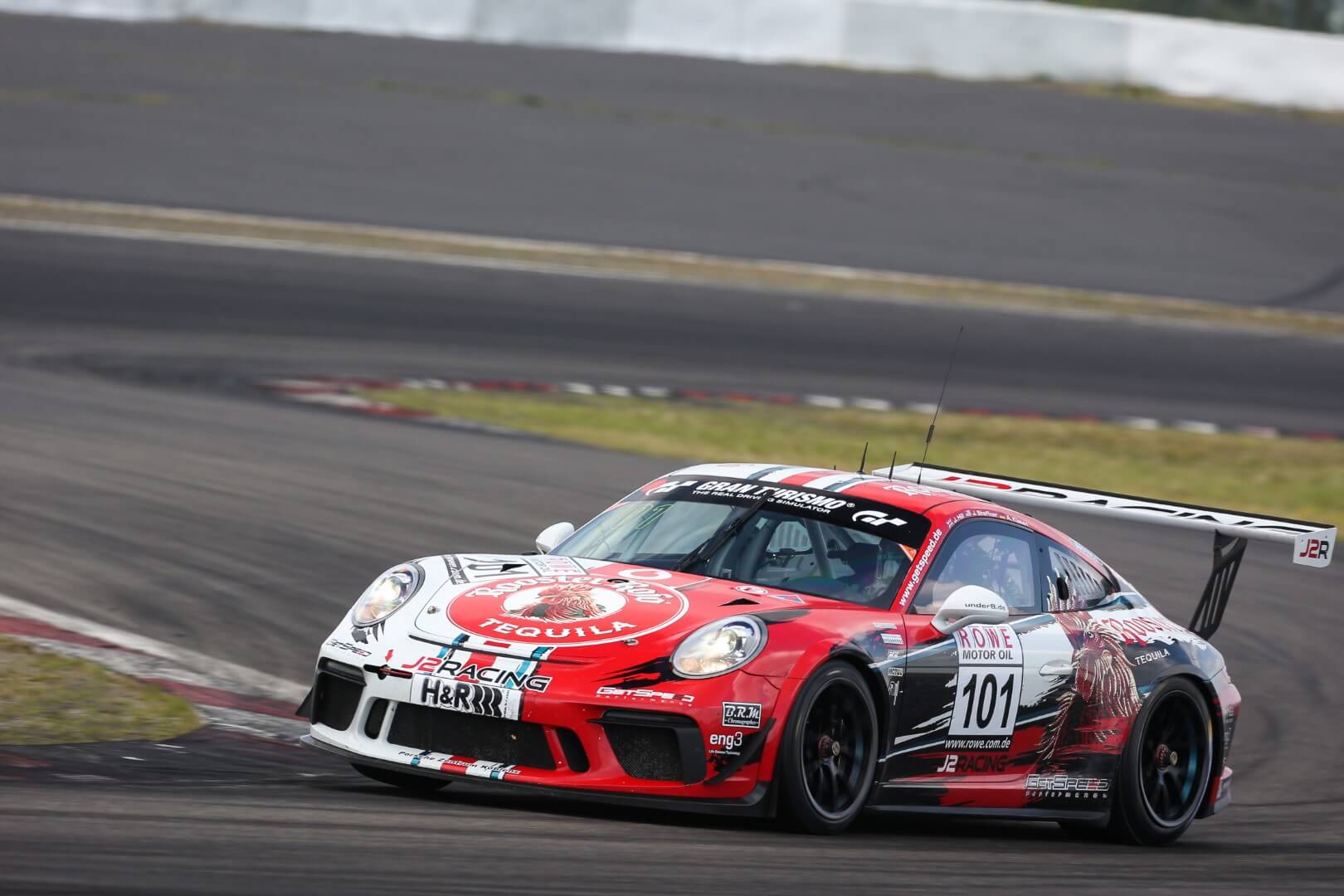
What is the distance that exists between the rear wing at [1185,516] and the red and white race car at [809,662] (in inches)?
0.6

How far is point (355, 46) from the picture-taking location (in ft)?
107

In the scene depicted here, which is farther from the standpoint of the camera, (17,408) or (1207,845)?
(17,408)

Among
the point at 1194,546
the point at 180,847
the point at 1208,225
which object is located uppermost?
the point at 1208,225

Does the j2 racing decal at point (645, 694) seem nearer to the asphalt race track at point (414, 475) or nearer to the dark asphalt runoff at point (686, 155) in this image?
the asphalt race track at point (414, 475)

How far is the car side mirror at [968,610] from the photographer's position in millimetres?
6609

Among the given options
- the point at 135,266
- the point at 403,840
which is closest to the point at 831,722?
the point at 403,840

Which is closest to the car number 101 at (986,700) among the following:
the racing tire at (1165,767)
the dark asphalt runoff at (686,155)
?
the racing tire at (1165,767)

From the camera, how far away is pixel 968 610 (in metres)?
6.60

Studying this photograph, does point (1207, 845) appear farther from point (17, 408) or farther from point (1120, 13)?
point (1120, 13)

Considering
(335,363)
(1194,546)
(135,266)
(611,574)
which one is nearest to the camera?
(611,574)

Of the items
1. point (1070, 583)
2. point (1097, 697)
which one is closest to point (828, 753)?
point (1097, 697)

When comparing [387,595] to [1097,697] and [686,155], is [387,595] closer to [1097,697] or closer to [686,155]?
[1097,697]

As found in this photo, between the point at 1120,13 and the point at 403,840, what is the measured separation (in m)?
30.6

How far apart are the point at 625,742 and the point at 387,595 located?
3.72 feet
